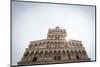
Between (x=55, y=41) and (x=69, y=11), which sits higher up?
(x=69, y=11)

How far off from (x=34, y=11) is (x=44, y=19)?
6.4 inches

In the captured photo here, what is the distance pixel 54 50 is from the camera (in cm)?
218

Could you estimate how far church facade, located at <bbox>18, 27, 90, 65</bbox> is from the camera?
2.10m

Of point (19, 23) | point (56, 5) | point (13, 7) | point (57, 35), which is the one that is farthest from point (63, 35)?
point (13, 7)

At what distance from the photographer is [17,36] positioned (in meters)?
2.04

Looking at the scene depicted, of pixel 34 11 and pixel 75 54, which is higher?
pixel 34 11

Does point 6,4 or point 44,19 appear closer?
point 6,4

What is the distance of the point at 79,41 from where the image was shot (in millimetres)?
2289

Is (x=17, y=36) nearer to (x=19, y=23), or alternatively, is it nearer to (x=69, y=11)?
(x=19, y=23)

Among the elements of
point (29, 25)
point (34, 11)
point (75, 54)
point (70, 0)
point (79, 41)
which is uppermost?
point (70, 0)

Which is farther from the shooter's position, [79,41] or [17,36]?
[79,41]

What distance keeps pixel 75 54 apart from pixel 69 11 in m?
0.57

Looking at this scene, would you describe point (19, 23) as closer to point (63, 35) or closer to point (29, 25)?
point (29, 25)

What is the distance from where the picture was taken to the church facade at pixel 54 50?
6.90ft
